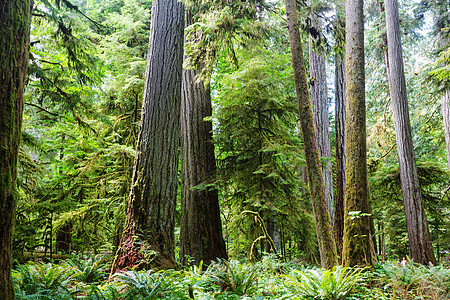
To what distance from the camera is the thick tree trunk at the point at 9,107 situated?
2.30 meters

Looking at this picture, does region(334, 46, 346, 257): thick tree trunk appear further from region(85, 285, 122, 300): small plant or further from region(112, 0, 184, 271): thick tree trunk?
region(85, 285, 122, 300): small plant

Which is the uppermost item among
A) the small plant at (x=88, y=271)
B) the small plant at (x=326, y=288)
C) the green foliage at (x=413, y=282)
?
the small plant at (x=88, y=271)

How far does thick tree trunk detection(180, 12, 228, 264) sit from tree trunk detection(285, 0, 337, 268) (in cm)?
261

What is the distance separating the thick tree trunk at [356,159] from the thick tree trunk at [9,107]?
13.4 ft

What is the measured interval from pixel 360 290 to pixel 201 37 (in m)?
5.17

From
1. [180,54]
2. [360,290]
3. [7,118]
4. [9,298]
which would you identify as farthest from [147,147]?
[360,290]

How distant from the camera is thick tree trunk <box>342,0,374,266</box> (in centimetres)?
454

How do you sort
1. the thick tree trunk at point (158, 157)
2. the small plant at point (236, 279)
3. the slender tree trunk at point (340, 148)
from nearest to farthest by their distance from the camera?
the small plant at point (236, 279), the thick tree trunk at point (158, 157), the slender tree trunk at point (340, 148)

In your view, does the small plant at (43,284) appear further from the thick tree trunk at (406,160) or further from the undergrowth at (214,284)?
the thick tree trunk at (406,160)

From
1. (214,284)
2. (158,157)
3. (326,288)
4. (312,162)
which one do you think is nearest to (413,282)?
(326,288)

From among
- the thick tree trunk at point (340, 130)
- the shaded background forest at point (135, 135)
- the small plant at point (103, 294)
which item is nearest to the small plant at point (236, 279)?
the small plant at point (103, 294)

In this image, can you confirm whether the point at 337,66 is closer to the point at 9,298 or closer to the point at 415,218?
the point at 415,218

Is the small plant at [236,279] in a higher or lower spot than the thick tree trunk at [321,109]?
lower

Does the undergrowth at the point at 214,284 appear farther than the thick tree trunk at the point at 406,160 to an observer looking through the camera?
No
